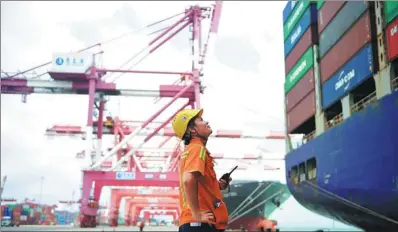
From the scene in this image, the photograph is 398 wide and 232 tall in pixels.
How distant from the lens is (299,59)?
18688 millimetres

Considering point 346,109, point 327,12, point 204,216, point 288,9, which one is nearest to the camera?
point 204,216

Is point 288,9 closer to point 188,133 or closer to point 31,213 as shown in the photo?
point 188,133

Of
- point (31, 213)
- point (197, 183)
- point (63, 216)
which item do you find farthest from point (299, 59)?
point (63, 216)

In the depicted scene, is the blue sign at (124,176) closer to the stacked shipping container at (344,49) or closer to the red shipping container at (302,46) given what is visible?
the red shipping container at (302,46)

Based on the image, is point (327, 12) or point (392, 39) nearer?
point (392, 39)

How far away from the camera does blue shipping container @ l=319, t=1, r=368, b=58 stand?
1296 centimetres

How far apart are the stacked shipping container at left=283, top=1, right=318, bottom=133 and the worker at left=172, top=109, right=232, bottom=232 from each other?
14.5 m

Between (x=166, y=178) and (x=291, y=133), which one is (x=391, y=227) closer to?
(x=291, y=133)

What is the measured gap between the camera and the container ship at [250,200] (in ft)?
97.2

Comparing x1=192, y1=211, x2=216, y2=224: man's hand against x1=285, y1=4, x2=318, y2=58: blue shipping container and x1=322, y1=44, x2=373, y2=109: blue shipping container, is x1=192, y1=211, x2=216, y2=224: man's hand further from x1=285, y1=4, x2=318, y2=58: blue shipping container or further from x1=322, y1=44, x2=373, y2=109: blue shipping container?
x1=285, y1=4, x2=318, y2=58: blue shipping container

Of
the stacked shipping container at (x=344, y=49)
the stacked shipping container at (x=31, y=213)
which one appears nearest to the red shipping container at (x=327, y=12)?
the stacked shipping container at (x=344, y=49)

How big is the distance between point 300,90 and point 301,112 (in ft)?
3.16

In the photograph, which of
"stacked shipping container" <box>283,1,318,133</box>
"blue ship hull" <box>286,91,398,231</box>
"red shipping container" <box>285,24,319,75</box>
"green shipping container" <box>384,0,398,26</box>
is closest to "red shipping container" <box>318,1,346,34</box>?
"red shipping container" <box>285,24,319,75</box>

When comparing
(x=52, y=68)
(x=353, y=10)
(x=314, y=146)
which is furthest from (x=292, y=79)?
(x=52, y=68)
